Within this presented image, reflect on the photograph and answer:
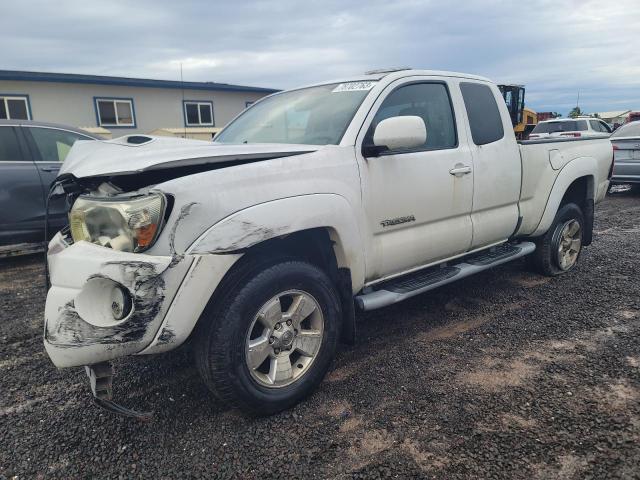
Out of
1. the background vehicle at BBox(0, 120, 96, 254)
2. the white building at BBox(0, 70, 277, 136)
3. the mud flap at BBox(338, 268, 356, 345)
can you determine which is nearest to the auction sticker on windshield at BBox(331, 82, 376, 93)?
the mud flap at BBox(338, 268, 356, 345)

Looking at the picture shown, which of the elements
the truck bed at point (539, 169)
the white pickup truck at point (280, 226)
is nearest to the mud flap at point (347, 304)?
the white pickup truck at point (280, 226)

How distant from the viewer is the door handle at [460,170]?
3.35 meters

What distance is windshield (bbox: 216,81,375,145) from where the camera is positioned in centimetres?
300

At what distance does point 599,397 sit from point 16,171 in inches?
236

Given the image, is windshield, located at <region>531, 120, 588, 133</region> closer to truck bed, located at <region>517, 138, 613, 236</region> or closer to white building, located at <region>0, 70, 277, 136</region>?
white building, located at <region>0, 70, 277, 136</region>

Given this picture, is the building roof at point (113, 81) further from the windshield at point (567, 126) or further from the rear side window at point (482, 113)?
the rear side window at point (482, 113)

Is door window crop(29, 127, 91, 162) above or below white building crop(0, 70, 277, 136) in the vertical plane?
below

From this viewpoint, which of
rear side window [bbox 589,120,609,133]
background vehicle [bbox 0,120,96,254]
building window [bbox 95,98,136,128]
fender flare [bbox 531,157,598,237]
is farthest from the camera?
building window [bbox 95,98,136,128]

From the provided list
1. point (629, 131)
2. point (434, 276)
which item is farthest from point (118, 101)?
point (434, 276)

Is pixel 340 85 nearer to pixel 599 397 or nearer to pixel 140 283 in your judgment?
pixel 140 283

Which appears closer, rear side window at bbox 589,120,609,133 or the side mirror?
the side mirror

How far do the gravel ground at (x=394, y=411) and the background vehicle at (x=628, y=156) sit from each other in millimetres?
6812

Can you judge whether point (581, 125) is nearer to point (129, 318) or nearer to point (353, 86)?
point (353, 86)

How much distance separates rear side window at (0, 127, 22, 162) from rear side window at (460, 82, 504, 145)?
5015mm
